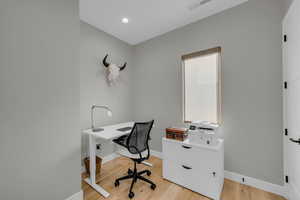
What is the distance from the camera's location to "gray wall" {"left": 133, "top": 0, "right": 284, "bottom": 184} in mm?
1639

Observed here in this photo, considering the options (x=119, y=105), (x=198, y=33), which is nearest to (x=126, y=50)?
(x=119, y=105)

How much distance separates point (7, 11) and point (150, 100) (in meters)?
2.42

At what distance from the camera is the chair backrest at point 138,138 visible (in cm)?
172

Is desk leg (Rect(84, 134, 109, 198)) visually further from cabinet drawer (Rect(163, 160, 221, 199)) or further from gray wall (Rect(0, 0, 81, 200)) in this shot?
cabinet drawer (Rect(163, 160, 221, 199))

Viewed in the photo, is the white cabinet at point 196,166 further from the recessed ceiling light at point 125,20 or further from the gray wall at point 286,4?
the recessed ceiling light at point 125,20

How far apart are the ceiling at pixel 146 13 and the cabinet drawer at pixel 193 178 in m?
2.53

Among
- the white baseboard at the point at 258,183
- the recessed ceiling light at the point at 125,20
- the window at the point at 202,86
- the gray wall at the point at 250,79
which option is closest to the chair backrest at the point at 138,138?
the window at the point at 202,86

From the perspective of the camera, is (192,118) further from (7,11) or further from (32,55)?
(7,11)

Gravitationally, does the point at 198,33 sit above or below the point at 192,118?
above

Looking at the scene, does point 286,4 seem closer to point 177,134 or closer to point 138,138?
point 177,134

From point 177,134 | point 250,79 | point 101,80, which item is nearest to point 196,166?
point 177,134

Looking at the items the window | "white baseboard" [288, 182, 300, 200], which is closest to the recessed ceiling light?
the window

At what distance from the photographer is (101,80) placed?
99.9 inches

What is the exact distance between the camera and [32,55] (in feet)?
4.02
